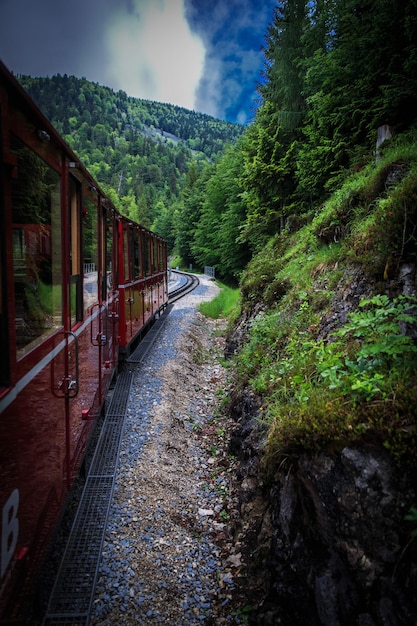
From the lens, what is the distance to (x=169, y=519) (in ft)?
14.5

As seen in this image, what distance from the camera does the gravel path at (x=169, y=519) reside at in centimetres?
341

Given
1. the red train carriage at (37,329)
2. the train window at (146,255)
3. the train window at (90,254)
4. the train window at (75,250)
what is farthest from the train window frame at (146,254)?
the train window at (75,250)

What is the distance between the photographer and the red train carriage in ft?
7.01

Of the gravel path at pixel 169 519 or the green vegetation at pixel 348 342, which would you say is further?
the gravel path at pixel 169 519

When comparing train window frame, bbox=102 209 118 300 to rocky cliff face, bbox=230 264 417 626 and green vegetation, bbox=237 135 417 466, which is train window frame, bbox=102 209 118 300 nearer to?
green vegetation, bbox=237 135 417 466

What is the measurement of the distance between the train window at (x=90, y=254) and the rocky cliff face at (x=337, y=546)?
9.66 feet

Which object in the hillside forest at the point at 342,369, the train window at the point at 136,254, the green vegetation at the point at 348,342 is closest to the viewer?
the hillside forest at the point at 342,369

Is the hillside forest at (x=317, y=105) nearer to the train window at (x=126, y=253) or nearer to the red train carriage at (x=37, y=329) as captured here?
the train window at (x=126, y=253)

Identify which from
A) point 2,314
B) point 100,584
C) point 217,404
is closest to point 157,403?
point 217,404

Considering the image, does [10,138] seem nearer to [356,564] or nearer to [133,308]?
[356,564]

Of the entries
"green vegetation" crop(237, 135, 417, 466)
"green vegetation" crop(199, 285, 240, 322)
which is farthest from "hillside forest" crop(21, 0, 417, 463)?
"green vegetation" crop(199, 285, 240, 322)

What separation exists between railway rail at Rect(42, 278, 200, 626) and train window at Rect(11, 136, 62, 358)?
229 centimetres

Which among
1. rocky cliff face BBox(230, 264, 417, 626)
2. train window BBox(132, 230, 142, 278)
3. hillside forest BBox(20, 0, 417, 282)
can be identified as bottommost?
rocky cliff face BBox(230, 264, 417, 626)

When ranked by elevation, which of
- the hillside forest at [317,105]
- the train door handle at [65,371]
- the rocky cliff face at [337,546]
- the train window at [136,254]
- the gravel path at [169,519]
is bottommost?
the gravel path at [169,519]
